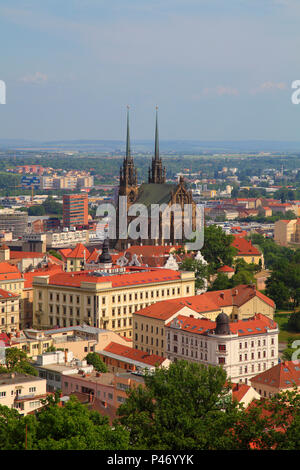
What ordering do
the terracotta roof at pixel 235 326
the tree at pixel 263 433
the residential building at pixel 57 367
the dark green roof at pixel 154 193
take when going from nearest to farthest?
the tree at pixel 263 433
the residential building at pixel 57 367
the terracotta roof at pixel 235 326
the dark green roof at pixel 154 193

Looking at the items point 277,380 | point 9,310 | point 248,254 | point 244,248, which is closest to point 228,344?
point 277,380

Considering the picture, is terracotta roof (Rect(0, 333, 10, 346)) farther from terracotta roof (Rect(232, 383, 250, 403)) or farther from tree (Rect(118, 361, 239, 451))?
tree (Rect(118, 361, 239, 451))

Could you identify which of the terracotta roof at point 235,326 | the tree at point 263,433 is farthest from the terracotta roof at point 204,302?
the tree at point 263,433

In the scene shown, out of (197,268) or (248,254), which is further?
(248,254)

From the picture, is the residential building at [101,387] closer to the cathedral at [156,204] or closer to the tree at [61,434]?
the tree at [61,434]

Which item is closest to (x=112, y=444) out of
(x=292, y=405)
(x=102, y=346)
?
(x=292, y=405)

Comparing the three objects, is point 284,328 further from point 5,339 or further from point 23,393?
point 23,393
